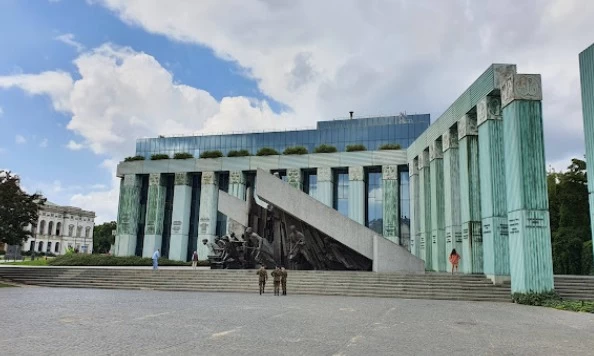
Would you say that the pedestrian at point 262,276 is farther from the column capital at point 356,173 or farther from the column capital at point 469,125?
the column capital at point 356,173

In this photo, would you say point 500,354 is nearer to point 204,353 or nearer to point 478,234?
point 204,353

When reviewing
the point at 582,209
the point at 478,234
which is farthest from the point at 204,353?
the point at 582,209

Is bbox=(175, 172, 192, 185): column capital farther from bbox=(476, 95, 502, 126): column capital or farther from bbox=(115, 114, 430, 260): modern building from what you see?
bbox=(476, 95, 502, 126): column capital

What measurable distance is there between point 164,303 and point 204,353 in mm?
7375

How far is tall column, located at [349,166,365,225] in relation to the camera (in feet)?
118

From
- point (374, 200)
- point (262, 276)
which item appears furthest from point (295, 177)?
point (262, 276)

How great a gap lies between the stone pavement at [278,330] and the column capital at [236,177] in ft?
87.6

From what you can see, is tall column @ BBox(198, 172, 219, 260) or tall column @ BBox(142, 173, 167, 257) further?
tall column @ BBox(142, 173, 167, 257)

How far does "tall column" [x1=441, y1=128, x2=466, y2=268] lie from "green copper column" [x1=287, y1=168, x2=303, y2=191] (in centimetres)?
1501

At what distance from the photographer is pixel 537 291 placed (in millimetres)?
15367

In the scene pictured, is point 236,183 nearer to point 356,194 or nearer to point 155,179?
point 155,179

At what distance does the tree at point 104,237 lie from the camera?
80750 mm

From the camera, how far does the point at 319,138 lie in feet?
157

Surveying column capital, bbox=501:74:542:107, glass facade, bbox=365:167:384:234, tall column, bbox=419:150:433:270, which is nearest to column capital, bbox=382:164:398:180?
glass facade, bbox=365:167:384:234
